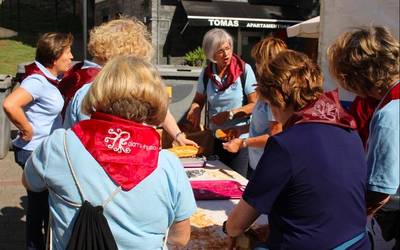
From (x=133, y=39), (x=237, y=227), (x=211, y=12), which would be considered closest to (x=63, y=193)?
(x=237, y=227)

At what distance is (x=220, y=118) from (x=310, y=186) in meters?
1.91

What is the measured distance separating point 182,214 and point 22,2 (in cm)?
2737

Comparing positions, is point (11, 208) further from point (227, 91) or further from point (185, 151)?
point (227, 91)

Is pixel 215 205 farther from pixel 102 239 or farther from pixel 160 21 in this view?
pixel 160 21

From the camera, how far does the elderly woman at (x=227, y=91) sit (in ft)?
11.2

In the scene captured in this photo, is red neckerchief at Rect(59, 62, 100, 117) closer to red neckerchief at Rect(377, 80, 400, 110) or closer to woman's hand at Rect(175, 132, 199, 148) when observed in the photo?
woman's hand at Rect(175, 132, 199, 148)

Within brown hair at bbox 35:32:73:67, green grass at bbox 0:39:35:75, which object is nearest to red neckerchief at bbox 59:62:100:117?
brown hair at bbox 35:32:73:67

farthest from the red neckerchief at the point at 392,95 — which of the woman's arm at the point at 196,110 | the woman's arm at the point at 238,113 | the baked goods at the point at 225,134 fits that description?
the woman's arm at the point at 196,110

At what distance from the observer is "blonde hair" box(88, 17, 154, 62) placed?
2.39 meters

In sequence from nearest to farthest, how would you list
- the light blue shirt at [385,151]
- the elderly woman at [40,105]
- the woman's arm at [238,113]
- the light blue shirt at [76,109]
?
the light blue shirt at [385,151] < the light blue shirt at [76,109] < the elderly woman at [40,105] < the woman's arm at [238,113]

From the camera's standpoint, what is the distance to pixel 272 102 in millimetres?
1760

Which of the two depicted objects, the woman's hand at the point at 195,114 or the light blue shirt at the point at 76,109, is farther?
the woman's hand at the point at 195,114

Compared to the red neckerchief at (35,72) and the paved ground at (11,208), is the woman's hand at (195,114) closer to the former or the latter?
the red neckerchief at (35,72)

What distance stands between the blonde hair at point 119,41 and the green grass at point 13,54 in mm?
13614
